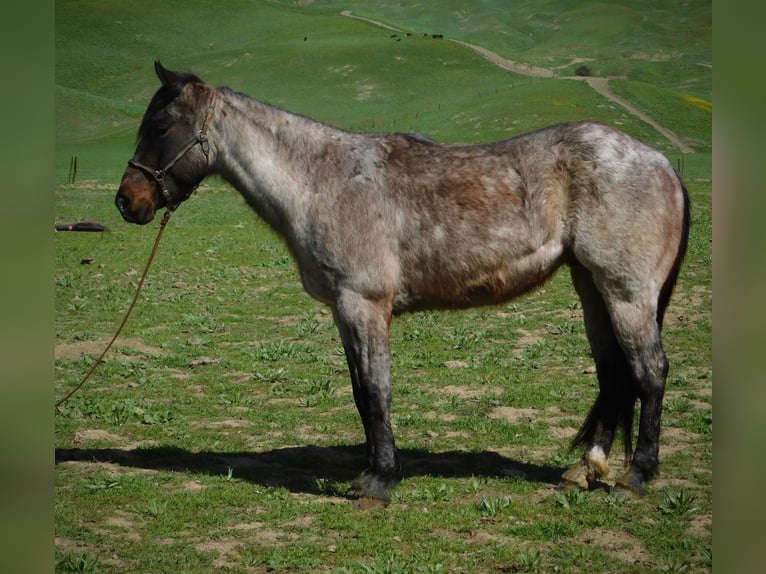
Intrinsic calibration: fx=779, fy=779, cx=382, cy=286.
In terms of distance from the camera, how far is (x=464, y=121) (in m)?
62.7

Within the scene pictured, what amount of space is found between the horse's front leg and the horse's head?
1.93m

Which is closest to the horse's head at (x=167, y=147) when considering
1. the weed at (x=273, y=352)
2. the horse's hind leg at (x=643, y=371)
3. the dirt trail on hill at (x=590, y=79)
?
the horse's hind leg at (x=643, y=371)

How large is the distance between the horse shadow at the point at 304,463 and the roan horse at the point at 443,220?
24.3 inches

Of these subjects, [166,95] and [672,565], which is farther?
[166,95]

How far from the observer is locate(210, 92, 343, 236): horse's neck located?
7199 millimetres

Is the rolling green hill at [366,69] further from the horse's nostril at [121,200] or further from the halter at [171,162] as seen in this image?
the halter at [171,162]

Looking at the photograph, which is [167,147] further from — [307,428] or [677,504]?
[677,504]

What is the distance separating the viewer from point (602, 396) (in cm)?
729

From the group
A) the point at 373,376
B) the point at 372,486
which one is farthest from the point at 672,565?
the point at 373,376

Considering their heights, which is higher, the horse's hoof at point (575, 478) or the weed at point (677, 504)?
the weed at point (677, 504)

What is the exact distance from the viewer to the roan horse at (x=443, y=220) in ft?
22.0

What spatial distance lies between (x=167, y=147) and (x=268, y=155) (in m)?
0.92

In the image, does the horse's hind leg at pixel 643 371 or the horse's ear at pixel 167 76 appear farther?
the horse's ear at pixel 167 76

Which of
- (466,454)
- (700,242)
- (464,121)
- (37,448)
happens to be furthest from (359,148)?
(464,121)
